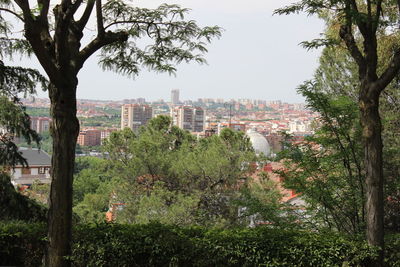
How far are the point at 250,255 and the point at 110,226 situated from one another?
1863mm

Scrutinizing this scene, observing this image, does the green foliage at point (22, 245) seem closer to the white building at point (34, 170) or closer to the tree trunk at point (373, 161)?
the tree trunk at point (373, 161)

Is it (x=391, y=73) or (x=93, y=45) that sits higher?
(x=93, y=45)

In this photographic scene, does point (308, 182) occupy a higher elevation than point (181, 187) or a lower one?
higher

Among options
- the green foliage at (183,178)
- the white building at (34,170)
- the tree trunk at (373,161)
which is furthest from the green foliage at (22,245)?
the white building at (34,170)

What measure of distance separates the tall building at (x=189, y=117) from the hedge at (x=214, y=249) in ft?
314

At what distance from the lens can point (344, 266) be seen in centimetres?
516

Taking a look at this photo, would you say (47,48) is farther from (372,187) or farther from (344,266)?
(344,266)

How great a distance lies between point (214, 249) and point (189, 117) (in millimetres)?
99772

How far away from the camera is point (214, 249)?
535 cm

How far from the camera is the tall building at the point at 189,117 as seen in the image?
102 metres

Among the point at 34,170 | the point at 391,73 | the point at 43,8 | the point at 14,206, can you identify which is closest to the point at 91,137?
the point at 34,170

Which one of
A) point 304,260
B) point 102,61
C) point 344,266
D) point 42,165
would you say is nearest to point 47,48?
point 102,61

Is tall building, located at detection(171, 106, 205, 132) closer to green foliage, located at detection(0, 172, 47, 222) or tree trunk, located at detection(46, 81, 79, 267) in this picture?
green foliage, located at detection(0, 172, 47, 222)

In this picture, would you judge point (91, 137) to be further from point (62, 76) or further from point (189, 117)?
point (62, 76)
